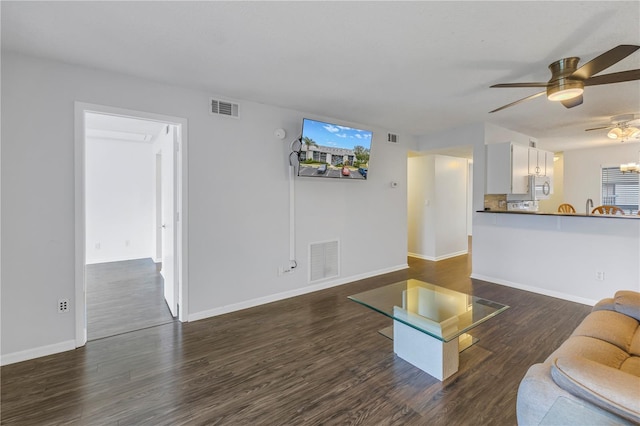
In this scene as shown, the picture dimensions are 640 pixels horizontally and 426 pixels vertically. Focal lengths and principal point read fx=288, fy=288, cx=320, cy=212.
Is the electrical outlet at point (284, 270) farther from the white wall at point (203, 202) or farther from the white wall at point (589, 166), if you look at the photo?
the white wall at point (589, 166)

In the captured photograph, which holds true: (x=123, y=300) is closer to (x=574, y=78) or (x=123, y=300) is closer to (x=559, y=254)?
(x=574, y=78)

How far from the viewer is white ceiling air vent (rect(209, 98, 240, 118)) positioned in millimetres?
3273

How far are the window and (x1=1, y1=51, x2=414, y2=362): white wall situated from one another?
17.8ft

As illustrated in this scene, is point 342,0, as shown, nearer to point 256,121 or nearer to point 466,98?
point 256,121

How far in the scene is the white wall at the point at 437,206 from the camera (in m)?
6.13

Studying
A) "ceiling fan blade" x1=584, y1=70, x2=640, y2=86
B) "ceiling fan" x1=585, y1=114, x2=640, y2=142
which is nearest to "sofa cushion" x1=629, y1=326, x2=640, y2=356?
"ceiling fan blade" x1=584, y1=70, x2=640, y2=86

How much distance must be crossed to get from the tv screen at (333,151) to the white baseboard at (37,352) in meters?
2.87

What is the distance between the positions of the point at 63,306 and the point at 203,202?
1507 millimetres

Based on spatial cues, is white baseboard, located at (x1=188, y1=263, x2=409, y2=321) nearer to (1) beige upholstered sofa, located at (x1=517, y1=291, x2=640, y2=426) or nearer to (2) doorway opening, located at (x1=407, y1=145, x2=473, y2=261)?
(2) doorway opening, located at (x1=407, y1=145, x2=473, y2=261)

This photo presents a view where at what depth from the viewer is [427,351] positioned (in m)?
2.20

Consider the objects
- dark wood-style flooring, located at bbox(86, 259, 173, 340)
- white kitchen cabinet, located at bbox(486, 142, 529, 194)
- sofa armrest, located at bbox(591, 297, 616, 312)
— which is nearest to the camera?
sofa armrest, located at bbox(591, 297, 616, 312)

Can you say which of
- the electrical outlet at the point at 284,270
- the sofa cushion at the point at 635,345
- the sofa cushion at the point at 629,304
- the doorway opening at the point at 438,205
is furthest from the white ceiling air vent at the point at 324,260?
the sofa cushion at the point at 635,345

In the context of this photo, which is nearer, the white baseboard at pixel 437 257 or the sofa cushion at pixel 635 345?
the sofa cushion at pixel 635 345

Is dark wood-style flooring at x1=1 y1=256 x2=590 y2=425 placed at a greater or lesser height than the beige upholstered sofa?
lesser
